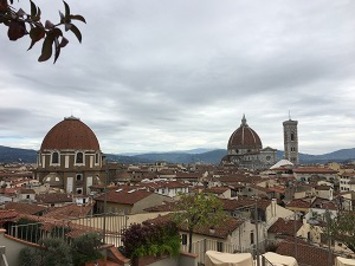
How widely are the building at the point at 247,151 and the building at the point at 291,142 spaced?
1150cm

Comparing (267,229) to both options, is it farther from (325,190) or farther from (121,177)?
(121,177)

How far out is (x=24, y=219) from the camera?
8.95m

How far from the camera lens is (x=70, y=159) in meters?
A: 56.2

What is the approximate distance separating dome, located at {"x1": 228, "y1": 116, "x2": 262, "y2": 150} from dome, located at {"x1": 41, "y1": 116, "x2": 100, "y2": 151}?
82.2m

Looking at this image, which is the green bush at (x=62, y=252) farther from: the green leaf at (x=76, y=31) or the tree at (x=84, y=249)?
the green leaf at (x=76, y=31)

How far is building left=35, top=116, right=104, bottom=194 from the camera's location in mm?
54656

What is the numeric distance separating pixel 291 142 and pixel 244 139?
19.8 m

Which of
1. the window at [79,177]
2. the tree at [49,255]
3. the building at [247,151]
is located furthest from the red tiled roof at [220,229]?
the building at [247,151]

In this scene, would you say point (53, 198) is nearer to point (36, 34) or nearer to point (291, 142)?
point (36, 34)

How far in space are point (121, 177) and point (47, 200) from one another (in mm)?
28997

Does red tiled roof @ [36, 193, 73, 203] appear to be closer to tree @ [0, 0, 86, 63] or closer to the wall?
the wall

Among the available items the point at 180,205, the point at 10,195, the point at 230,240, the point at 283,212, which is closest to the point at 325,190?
the point at 283,212

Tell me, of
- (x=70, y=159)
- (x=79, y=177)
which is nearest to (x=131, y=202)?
(x=79, y=177)

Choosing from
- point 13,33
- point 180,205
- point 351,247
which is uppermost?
point 13,33
